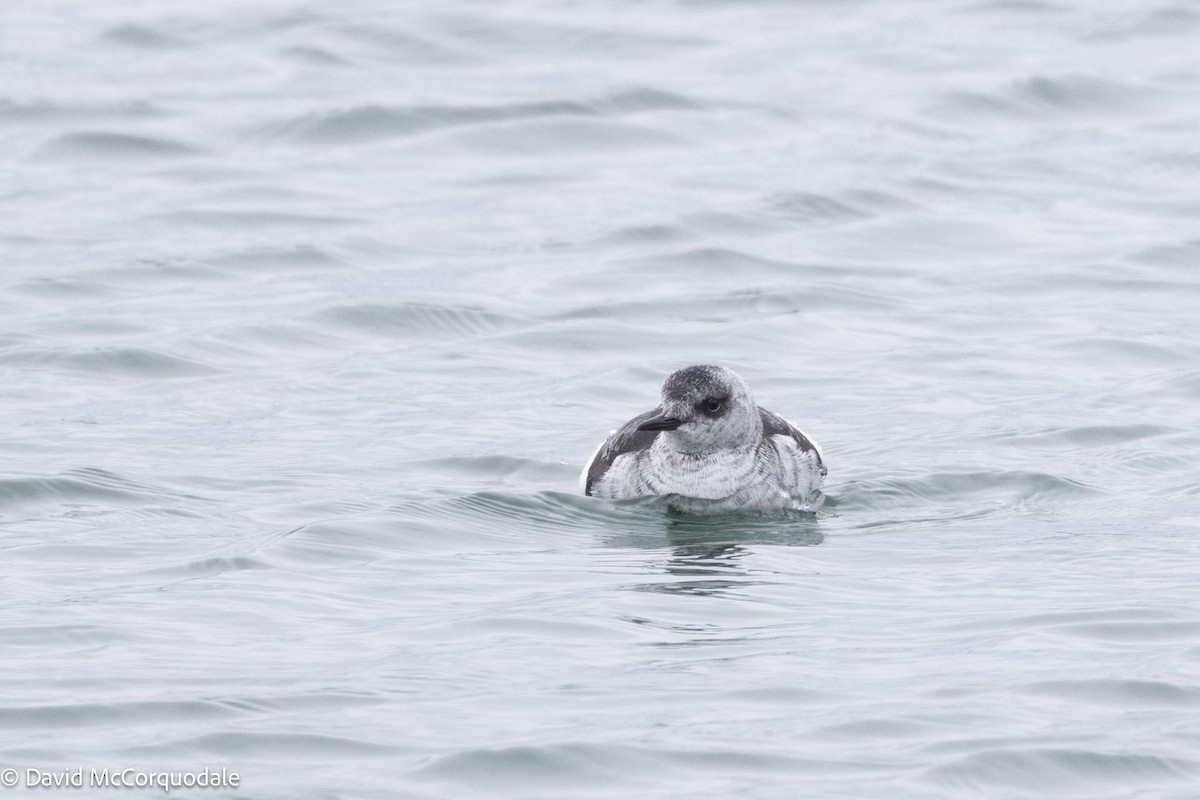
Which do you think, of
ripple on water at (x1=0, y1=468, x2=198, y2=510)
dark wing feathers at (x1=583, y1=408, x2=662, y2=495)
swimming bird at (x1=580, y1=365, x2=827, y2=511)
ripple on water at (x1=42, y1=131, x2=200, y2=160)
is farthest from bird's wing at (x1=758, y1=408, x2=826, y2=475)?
ripple on water at (x1=42, y1=131, x2=200, y2=160)

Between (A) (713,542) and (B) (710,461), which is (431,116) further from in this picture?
(A) (713,542)

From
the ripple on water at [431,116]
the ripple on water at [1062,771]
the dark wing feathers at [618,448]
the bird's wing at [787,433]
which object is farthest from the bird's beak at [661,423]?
the ripple on water at [431,116]

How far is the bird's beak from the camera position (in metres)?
13.7

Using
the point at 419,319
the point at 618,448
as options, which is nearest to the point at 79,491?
the point at 618,448

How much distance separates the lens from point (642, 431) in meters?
14.0

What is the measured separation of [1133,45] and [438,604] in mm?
21905

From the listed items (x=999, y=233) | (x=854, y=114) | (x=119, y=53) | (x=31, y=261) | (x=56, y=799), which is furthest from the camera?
(x=119, y=53)

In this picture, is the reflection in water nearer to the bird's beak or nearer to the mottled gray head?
the mottled gray head

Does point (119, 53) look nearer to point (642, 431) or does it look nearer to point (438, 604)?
point (642, 431)

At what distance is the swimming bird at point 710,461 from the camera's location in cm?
1395

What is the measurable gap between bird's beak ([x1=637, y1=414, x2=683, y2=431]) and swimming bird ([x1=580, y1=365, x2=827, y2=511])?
2 centimetres

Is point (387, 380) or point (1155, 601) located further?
point (387, 380)

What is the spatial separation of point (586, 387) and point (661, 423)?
396 centimetres

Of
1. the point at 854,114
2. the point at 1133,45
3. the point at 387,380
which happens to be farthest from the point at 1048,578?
the point at 1133,45
